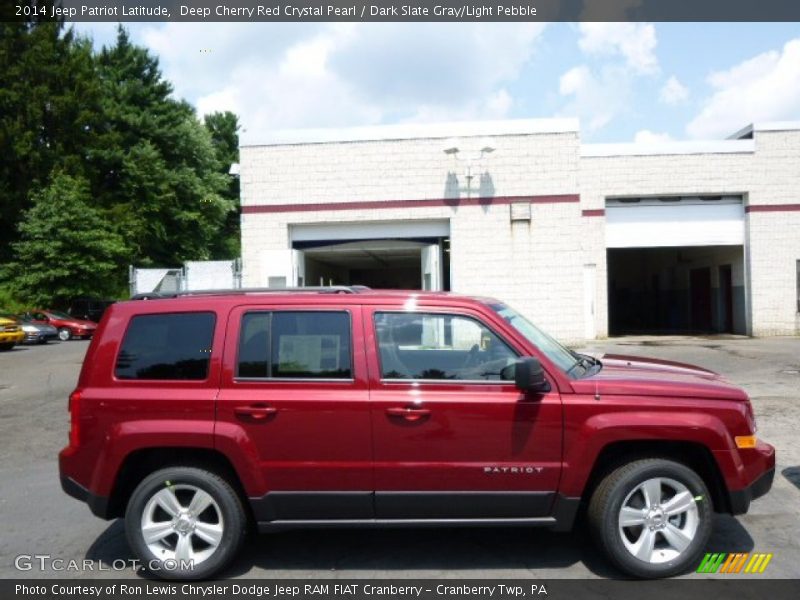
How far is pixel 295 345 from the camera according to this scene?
462 centimetres

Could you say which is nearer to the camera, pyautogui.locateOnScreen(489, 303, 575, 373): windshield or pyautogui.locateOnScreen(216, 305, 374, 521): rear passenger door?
pyautogui.locateOnScreen(216, 305, 374, 521): rear passenger door

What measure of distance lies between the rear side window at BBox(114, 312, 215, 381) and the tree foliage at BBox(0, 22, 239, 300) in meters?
33.5

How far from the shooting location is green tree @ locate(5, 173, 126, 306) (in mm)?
34812

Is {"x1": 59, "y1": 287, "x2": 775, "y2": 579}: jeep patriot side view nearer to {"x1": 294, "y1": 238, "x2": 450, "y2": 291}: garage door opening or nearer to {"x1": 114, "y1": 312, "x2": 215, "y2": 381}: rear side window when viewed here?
{"x1": 114, "y1": 312, "x2": 215, "y2": 381}: rear side window

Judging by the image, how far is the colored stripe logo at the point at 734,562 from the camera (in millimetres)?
4520

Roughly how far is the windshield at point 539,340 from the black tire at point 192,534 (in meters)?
2.18


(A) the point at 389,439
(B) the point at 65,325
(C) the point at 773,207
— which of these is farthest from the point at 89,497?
(B) the point at 65,325

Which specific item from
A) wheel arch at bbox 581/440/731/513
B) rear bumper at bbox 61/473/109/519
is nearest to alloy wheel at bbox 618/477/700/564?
wheel arch at bbox 581/440/731/513

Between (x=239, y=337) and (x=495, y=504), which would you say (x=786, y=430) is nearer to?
(x=495, y=504)

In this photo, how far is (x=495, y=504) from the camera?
14.5ft

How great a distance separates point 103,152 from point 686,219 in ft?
107

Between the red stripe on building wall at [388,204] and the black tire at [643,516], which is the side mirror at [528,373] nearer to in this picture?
the black tire at [643,516]

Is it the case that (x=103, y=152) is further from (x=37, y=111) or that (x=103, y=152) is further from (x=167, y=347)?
(x=167, y=347)

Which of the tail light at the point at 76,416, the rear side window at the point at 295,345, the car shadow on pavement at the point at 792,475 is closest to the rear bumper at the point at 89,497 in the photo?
the tail light at the point at 76,416
